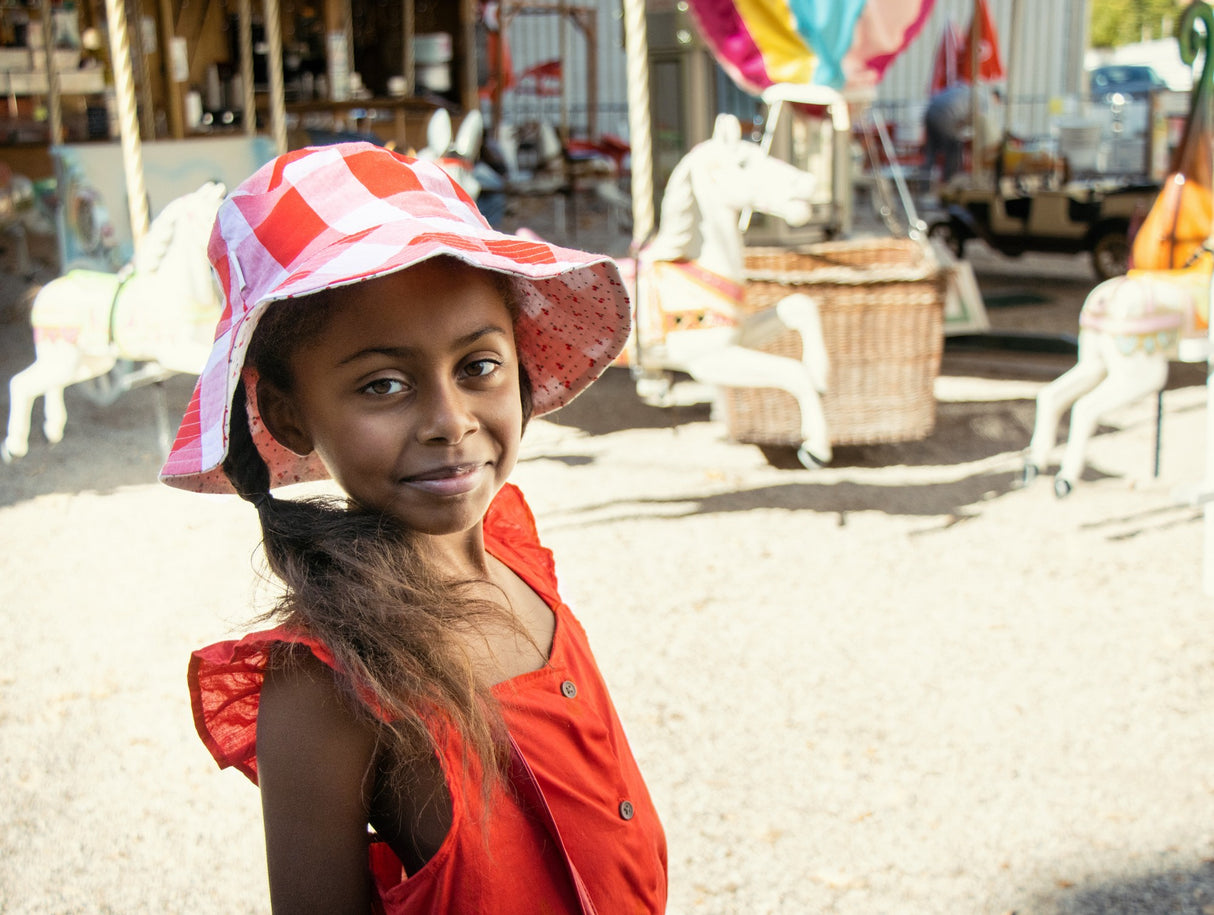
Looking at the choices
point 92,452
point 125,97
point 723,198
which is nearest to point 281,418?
point 723,198

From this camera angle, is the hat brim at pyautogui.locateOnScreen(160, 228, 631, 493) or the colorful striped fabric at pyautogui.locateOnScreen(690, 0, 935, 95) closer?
the hat brim at pyautogui.locateOnScreen(160, 228, 631, 493)

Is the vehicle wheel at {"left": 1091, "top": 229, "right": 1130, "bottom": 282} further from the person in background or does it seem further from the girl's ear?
the girl's ear

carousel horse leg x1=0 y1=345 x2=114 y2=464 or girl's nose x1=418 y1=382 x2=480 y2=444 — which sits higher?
girl's nose x1=418 y1=382 x2=480 y2=444

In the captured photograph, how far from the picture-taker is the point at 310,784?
38.7 inches

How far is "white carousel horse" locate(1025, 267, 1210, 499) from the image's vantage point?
4.34 m

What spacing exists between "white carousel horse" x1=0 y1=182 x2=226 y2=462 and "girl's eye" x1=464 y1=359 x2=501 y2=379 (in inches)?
157

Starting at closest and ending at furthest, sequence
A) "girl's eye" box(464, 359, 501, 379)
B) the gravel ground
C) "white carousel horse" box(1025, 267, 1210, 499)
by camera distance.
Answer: "girl's eye" box(464, 359, 501, 379)
the gravel ground
"white carousel horse" box(1025, 267, 1210, 499)

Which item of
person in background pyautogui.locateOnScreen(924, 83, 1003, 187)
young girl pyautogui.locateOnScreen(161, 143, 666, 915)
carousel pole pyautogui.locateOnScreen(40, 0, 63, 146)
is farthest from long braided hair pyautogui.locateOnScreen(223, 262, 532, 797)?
person in background pyautogui.locateOnScreen(924, 83, 1003, 187)

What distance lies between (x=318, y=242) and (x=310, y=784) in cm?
47

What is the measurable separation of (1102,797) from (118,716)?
254 cm

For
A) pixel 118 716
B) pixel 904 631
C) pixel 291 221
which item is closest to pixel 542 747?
pixel 291 221

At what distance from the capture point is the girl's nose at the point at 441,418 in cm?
105

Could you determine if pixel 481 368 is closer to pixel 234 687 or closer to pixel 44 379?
pixel 234 687

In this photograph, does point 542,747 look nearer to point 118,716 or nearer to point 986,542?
point 118,716
